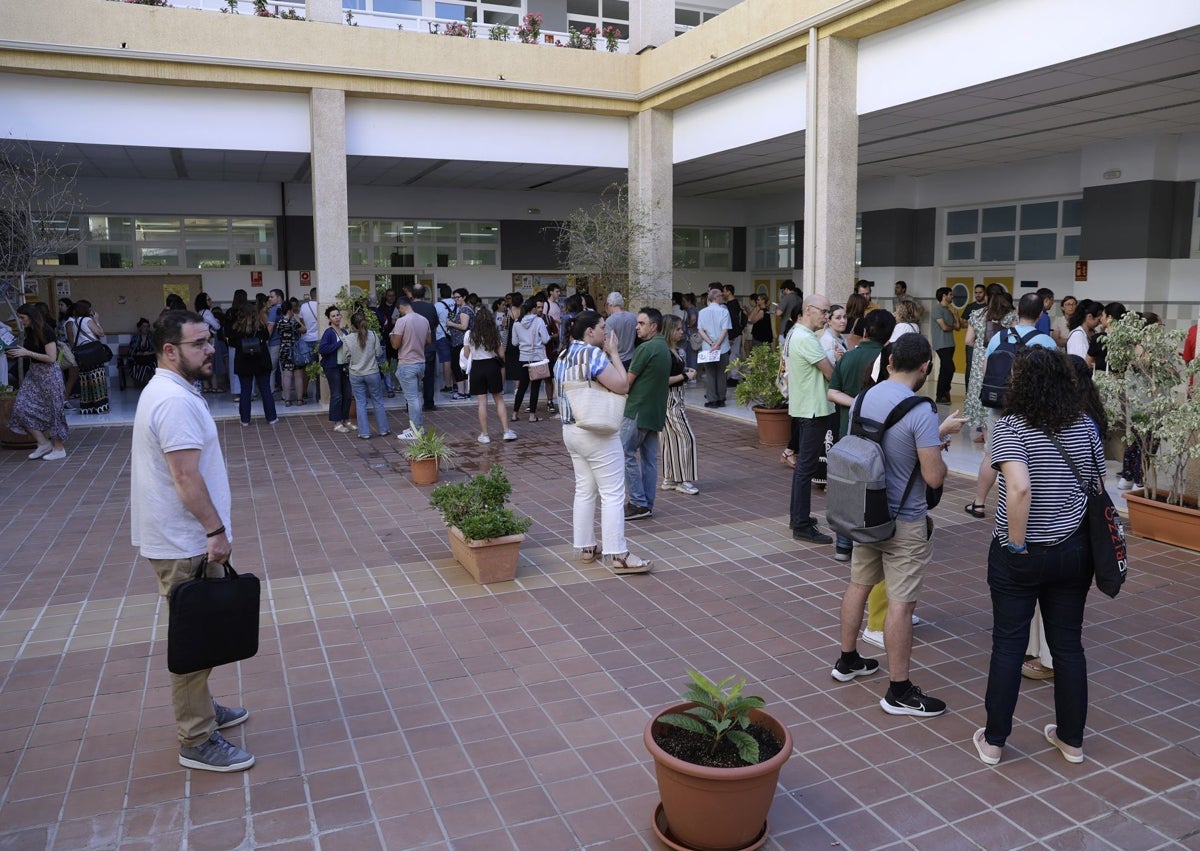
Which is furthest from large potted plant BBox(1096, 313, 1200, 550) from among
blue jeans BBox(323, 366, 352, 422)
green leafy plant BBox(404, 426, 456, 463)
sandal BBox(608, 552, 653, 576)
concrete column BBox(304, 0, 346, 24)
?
concrete column BBox(304, 0, 346, 24)

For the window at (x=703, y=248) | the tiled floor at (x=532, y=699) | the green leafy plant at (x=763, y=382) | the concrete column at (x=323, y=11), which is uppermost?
the concrete column at (x=323, y=11)

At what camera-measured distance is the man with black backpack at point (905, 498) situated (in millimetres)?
4039

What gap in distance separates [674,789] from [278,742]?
187cm

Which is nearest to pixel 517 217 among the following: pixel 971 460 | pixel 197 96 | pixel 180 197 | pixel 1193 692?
pixel 180 197

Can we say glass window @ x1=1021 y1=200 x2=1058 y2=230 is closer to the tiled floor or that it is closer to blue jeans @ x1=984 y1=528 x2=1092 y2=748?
the tiled floor

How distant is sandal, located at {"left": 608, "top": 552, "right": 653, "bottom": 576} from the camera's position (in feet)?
20.2

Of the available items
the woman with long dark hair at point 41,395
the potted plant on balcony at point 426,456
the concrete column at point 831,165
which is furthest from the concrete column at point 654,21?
the woman with long dark hair at point 41,395

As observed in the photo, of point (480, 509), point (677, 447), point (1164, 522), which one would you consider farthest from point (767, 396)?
point (480, 509)

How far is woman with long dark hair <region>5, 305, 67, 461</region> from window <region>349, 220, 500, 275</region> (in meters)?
9.67

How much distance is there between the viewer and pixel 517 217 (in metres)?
20.7

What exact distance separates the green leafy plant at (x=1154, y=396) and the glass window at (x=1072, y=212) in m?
8.82

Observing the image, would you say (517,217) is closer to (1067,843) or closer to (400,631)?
(400,631)

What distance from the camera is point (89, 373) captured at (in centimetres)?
1292

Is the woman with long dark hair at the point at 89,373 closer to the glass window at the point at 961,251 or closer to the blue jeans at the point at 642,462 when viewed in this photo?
the blue jeans at the point at 642,462
